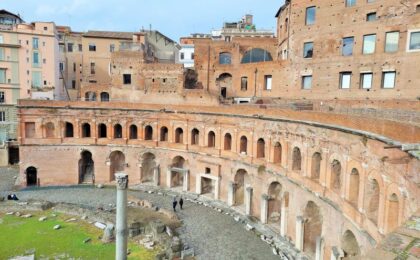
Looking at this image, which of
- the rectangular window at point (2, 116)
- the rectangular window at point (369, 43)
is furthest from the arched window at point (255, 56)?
the rectangular window at point (2, 116)

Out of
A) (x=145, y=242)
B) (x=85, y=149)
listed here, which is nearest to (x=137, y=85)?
(x=85, y=149)

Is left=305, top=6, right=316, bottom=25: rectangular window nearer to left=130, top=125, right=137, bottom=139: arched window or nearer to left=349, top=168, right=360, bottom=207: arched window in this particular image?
left=349, top=168, right=360, bottom=207: arched window

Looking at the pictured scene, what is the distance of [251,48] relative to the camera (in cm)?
3816

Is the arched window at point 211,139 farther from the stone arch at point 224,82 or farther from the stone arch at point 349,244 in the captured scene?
the stone arch at point 349,244

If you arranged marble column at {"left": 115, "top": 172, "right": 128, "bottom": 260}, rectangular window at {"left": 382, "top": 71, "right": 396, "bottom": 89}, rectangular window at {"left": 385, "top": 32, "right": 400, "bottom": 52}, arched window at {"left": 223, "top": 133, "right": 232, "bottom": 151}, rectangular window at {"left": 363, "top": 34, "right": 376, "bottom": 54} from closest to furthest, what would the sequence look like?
marble column at {"left": 115, "top": 172, "right": 128, "bottom": 260} < rectangular window at {"left": 385, "top": 32, "right": 400, "bottom": 52} < rectangular window at {"left": 382, "top": 71, "right": 396, "bottom": 89} < rectangular window at {"left": 363, "top": 34, "right": 376, "bottom": 54} < arched window at {"left": 223, "top": 133, "right": 232, "bottom": 151}

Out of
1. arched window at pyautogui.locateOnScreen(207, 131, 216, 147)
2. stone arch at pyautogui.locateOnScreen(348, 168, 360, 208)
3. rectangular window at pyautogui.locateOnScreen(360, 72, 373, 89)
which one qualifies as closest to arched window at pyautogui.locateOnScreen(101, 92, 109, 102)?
arched window at pyautogui.locateOnScreen(207, 131, 216, 147)

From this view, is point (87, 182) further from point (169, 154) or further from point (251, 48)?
point (251, 48)

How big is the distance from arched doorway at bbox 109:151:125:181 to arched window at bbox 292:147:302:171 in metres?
18.9

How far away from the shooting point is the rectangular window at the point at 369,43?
968 inches

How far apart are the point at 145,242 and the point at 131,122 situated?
605 inches

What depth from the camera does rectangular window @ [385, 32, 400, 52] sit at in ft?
77.1

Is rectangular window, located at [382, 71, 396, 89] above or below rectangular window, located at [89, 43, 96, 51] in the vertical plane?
below

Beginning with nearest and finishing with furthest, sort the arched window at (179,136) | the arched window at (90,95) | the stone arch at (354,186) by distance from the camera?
the stone arch at (354,186)
the arched window at (179,136)
the arched window at (90,95)

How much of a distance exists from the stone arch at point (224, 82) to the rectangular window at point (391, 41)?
55.9 feet
